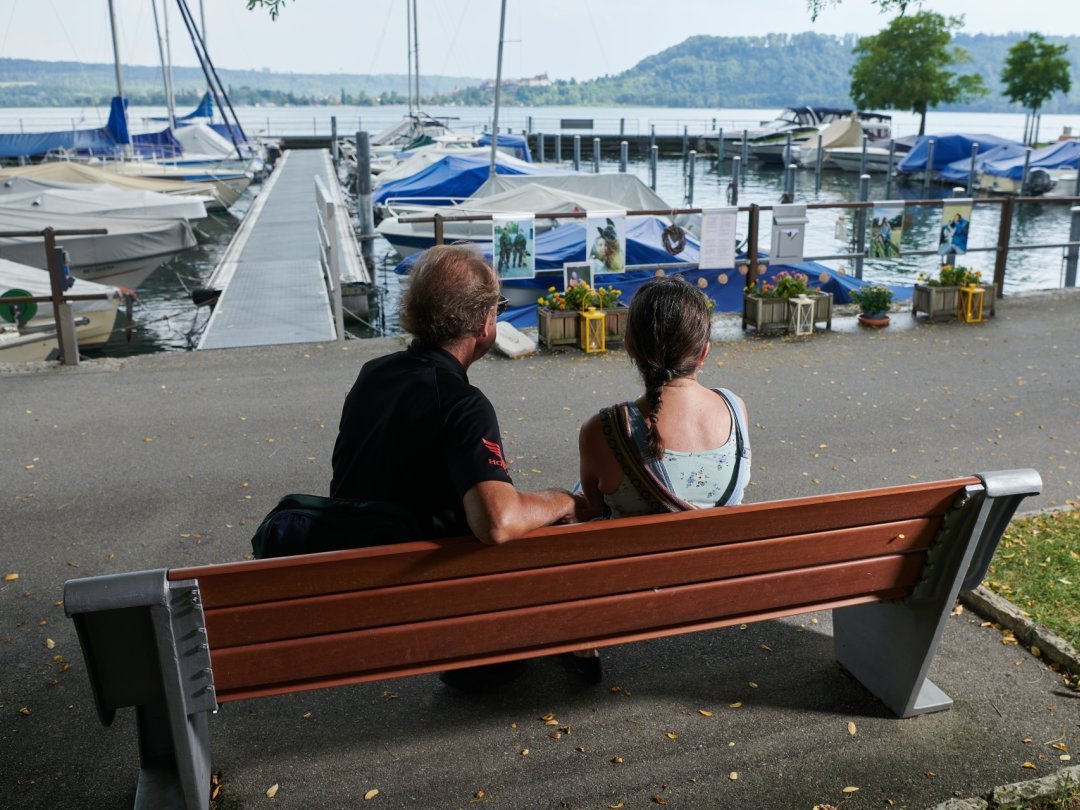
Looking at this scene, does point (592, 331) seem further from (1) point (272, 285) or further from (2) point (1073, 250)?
(2) point (1073, 250)

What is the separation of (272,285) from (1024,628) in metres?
11.1

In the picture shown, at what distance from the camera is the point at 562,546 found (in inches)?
110

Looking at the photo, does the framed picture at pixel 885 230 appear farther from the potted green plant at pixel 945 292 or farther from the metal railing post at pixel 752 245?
the metal railing post at pixel 752 245

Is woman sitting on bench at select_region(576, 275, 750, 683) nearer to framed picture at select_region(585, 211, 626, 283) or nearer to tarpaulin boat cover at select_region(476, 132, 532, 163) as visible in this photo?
framed picture at select_region(585, 211, 626, 283)

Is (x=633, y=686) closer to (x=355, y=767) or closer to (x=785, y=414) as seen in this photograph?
(x=355, y=767)

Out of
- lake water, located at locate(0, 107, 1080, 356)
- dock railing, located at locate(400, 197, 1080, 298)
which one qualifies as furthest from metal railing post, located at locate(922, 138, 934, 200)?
dock railing, located at locate(400, 197, 1080, 298)

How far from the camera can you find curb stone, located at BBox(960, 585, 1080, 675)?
3.85 m

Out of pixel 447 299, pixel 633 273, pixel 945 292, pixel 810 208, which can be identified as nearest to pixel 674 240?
pixel 633 273

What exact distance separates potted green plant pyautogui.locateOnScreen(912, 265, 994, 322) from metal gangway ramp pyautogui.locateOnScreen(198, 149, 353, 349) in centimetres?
631

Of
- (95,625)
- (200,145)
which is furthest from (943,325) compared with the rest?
(200,145)

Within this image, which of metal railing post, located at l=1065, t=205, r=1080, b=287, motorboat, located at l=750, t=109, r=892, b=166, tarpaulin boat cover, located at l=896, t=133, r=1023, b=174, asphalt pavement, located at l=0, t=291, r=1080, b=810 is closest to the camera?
asphalt pavement, located at l=0, t=291, r=1080, b=810

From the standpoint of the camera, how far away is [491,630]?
2.85m

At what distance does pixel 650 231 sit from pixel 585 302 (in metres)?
7.42

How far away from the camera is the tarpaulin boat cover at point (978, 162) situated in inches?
1882
